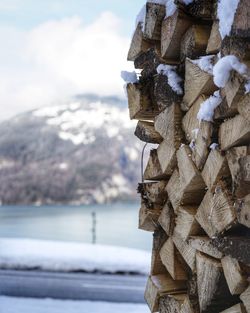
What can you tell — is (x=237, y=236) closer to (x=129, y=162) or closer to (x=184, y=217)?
(x=184, y=217)

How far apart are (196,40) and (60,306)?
4.99 m

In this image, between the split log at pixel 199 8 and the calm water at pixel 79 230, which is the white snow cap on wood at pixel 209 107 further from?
the calm water at pixel 79 230

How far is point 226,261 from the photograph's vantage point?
6.42 ft

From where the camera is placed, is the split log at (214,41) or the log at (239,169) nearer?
the log at (239,169)

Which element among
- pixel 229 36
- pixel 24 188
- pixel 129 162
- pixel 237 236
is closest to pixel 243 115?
pixel 229 36

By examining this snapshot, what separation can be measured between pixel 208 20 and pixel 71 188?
125441 mm

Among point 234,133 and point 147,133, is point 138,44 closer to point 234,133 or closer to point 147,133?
point 147,133

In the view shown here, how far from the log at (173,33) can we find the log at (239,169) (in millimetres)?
675

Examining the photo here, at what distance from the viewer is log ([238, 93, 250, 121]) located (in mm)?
1774

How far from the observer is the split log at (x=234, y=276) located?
1890 millimetres

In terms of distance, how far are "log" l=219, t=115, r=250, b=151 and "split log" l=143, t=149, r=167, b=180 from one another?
0.62 meters

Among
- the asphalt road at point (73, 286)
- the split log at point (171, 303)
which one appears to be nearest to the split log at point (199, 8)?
the split log at point (171, 303)

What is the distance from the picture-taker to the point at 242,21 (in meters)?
1.74

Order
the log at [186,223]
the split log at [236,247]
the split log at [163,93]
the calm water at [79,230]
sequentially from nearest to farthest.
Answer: the split log at [236,247]
the log at [186,223]
the split log at [163,93]
the calm water at [79,230]
